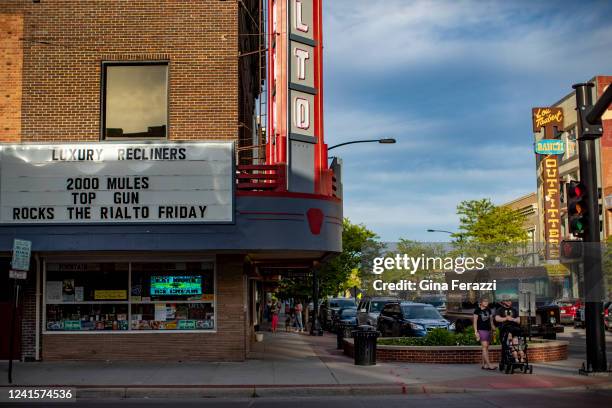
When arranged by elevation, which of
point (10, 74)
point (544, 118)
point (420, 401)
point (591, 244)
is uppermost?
point (544, 118)

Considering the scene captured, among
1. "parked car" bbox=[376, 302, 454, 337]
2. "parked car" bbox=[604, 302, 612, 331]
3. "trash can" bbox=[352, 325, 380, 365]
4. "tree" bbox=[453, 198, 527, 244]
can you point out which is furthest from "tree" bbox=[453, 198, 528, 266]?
"trash can" bbox=[352, 325, 380, 365]

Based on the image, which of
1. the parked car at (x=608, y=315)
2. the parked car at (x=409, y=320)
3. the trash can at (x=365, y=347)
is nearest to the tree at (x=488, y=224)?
the parked car at (x=608, y=315)

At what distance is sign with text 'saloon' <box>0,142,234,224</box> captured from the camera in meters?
17.9

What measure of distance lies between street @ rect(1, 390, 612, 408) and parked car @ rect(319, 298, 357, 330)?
1010 inches

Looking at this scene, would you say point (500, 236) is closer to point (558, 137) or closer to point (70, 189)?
point (558, 137)

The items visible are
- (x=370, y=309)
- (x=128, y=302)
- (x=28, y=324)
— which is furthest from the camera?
(x=370, y=309)

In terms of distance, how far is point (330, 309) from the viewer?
137ft

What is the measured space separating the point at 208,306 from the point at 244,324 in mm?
1064

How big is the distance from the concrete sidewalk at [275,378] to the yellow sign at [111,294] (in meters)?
1.73

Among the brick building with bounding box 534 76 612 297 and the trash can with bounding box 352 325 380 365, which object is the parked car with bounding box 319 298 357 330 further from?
the trash can with bounding box 352 325 380 365

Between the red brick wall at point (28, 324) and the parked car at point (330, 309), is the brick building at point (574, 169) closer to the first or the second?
the parked car at point (330, 309)

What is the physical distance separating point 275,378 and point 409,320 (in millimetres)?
11301

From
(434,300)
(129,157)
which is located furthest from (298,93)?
(434,300)

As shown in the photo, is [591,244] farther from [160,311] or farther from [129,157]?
[129,157]
